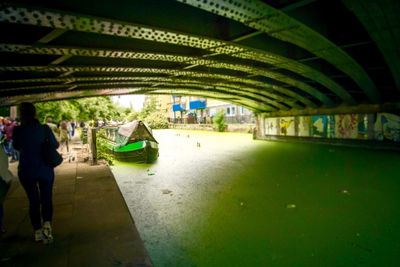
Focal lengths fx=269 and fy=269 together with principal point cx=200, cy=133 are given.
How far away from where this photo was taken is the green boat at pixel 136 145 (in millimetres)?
13656

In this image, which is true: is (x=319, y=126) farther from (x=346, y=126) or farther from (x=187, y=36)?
(x=187, y=36)

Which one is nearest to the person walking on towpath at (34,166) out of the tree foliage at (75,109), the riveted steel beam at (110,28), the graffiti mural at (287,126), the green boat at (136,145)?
the riveted steel beam at (110,28)

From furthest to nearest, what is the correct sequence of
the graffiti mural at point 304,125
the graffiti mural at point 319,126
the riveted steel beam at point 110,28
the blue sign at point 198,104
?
the blue sign at point 198,104 → the graffiti mural at point 304,125 → the graffiti mural at point 319,126 → the riveted steel beam at point 110,28

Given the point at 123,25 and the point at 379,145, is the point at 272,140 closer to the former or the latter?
the point at 379,145

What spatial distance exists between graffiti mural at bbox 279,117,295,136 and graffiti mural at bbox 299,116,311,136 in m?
0.80

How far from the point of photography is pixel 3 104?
1177cm

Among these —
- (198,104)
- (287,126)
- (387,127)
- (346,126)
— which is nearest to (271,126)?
(287,126)

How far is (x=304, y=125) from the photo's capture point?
18859 millimetres

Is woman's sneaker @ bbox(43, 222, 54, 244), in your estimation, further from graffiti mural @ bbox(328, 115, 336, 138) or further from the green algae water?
graffiti mural @ bbox(328, 115, 336, 138)

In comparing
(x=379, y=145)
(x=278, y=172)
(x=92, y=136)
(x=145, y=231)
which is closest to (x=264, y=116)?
(x=379, y=145)

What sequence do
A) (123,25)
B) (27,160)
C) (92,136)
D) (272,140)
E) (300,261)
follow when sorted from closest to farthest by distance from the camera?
(27,160), (300,261), (123,25), (92,136), (272,140)

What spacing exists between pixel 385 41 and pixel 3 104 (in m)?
14.1

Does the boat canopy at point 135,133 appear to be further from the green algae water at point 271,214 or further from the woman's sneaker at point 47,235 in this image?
the woman's sneaker at point 47,235

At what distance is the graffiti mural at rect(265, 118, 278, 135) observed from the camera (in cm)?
2157
